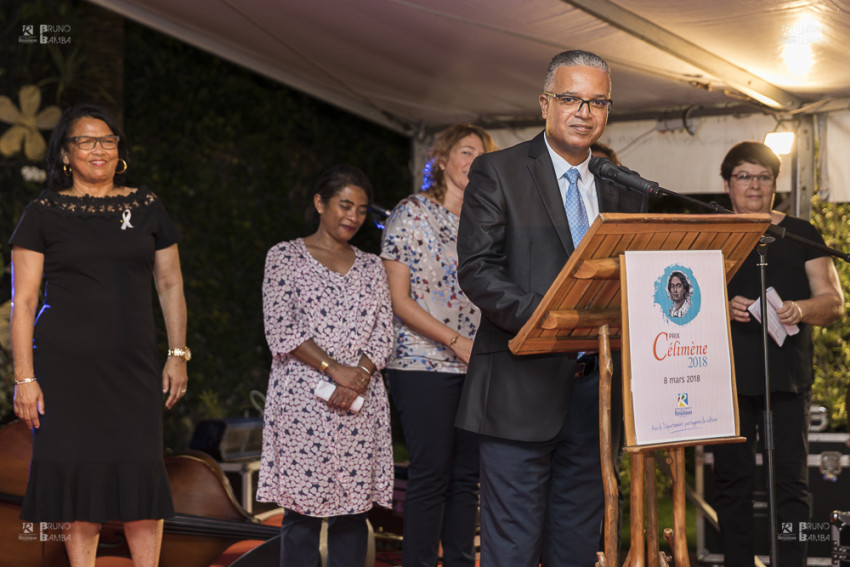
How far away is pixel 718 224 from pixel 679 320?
0.23 m

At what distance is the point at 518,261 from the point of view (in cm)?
226

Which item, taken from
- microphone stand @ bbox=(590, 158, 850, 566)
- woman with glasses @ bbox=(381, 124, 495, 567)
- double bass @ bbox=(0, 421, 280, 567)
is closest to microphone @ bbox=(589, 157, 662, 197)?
microphone stand @ bbox=(590, 158, 850, 566)

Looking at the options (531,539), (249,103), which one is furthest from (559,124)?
(249,103)

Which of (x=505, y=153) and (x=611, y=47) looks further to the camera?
(x=611, y=47)

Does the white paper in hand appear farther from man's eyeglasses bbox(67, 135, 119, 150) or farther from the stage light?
man's eyeglasses bbox(67, 135, 119, 150)

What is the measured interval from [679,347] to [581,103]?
656mm

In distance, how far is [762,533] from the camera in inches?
175

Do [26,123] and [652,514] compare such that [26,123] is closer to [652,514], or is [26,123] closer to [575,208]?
[575,208]

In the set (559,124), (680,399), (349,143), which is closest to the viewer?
(680,399)

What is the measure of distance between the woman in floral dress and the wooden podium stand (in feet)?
4.51

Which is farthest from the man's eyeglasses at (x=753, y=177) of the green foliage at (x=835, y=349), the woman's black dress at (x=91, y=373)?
the woman's black dress at (x=91, y=373)

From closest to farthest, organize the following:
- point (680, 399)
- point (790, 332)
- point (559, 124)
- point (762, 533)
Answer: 1. point (680, 399)
2. point (559, 124)
3. point (790, 332)
4. point (762, 533)

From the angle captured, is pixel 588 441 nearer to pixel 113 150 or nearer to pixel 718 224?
pixel 718 224

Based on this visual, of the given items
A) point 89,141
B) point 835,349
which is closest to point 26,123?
point 89,141
